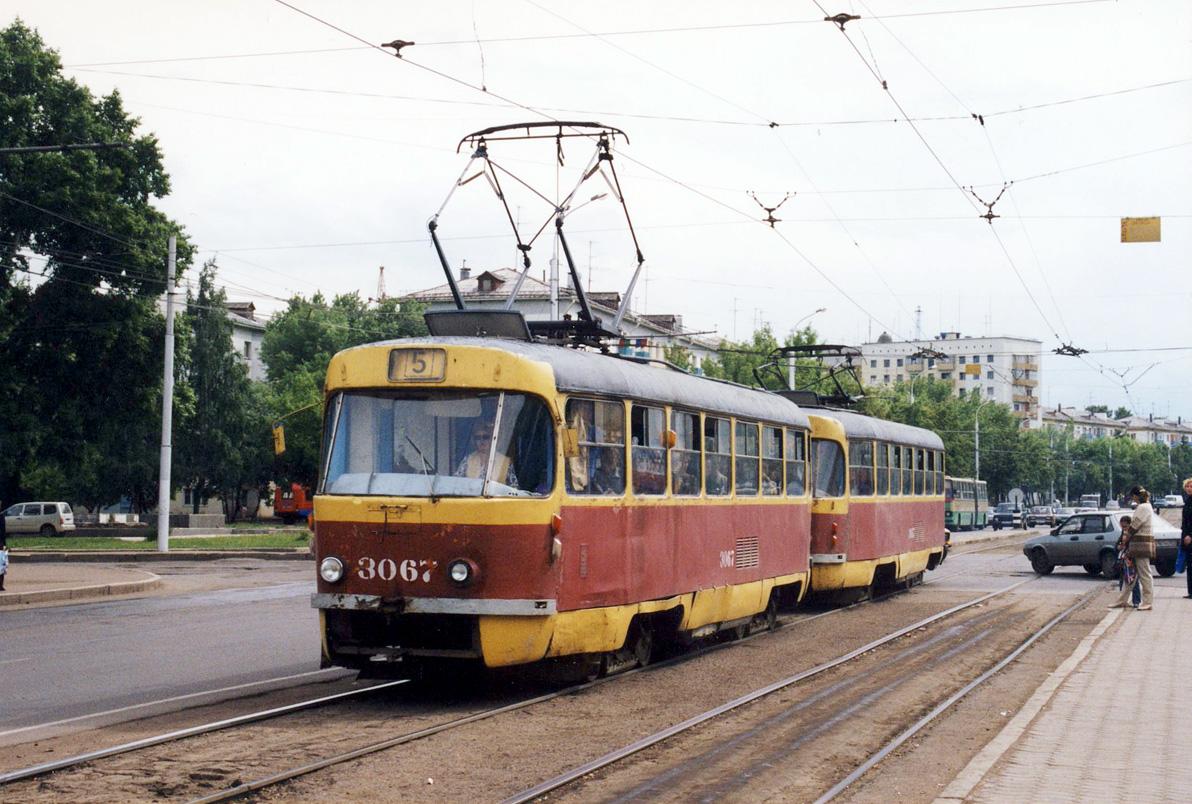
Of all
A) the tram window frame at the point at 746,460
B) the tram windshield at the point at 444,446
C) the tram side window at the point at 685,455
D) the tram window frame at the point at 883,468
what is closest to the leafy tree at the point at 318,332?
the tram window frame at the point at 883,468

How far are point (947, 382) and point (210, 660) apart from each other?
112 meters

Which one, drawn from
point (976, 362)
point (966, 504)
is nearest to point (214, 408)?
point (966, 504)

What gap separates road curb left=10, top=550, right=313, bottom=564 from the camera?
37031mm

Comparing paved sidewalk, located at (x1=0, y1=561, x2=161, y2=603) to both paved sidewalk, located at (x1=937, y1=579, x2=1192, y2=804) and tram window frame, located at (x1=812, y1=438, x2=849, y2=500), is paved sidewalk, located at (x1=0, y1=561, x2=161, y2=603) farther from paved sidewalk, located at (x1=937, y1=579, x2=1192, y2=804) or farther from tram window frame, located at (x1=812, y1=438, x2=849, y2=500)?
paved sidewalk, located at (x1=937, y1=579, x2=1192, y2=804)

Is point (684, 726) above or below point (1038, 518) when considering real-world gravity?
below

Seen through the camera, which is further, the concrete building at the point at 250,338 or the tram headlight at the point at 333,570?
the concrete building at the point at 250,338

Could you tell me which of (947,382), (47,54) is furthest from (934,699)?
(947,382)

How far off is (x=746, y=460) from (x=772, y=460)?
48.5 inches

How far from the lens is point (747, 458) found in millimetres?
16500

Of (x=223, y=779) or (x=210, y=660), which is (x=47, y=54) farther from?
(x=223, y=779)

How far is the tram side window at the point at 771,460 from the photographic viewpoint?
17.2m

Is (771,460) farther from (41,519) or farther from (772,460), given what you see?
(41,519)

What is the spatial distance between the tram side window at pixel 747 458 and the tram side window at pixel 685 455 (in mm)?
1554

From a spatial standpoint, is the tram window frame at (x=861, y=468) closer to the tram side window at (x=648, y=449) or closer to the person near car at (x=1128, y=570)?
the person near car at (x=1128, y=570)
